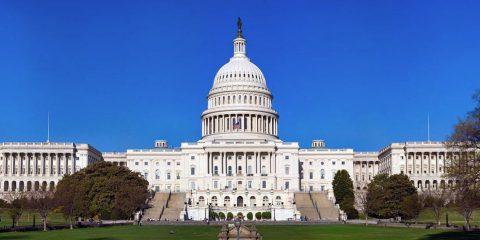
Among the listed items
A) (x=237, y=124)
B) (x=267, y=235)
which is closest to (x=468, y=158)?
(x=267, y=235)

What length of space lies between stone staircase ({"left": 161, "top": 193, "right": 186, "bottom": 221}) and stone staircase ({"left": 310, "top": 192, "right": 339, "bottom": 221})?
20.6 metres

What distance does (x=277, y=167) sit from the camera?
156250 millimetres

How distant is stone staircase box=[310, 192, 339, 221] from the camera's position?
11493 centimetres

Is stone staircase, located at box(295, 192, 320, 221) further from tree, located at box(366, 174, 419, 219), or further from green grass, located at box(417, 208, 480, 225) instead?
green grass, located at box(417, 208, 480, 225)

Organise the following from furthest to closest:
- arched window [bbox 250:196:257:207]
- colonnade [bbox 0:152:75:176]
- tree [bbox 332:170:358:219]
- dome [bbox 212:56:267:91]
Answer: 1. dome [bbox 212:56:267:91]
2. colonnade [bbox 0:152:75:176]
3. arched window [bbox 250:196:257:207]
4. tree [bbox 332:170:358:219]

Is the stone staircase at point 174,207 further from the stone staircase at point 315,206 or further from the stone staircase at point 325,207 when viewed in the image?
the stone staircase at point 325,207

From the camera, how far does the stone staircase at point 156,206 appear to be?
376ft

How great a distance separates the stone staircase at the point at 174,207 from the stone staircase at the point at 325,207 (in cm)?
2060

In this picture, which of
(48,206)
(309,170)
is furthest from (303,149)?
(48,206)

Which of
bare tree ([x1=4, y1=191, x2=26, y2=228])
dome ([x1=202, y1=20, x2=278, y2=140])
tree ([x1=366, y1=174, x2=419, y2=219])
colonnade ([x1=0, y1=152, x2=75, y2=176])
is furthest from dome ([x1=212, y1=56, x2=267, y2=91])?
tree ([x1=366, y1=174, x2=419, y2=219])

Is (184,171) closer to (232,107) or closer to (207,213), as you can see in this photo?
(232,107)

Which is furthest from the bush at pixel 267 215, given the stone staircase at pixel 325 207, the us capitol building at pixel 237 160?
the us capitol building at pixel 237 160

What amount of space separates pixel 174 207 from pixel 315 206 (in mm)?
21622

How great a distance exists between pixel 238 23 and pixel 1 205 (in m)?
74.6
